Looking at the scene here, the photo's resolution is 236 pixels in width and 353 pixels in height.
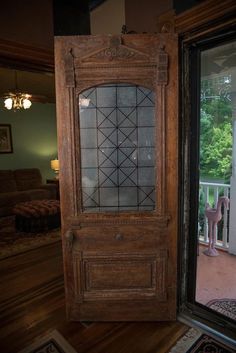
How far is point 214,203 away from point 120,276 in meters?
2.23

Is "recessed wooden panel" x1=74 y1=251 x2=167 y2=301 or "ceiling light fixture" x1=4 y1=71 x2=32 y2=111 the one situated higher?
"ceiling light fixture" x1=4 y1=71 x2=32 y2=111

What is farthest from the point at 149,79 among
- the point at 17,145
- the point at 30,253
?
the point at 17,145

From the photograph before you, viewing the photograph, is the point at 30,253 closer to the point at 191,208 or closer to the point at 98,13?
the point at 191,208

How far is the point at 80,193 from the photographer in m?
1.90

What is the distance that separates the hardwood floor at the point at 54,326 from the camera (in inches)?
71.7

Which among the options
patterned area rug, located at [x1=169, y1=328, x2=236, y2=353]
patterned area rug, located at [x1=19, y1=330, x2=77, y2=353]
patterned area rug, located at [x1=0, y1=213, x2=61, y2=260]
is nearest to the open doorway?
patterned area rug, located at [x1=169, y1=328, x2=236, y2=353]

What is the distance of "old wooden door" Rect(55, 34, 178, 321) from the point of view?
1735 millimetres

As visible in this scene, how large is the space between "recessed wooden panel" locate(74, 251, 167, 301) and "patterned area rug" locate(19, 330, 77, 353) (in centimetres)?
30

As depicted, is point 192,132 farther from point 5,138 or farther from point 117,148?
point 5,138

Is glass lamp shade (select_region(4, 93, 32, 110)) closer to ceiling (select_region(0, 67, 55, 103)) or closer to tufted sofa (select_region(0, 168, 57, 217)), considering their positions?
ceiling (select_region(0, 67, 55, 103))

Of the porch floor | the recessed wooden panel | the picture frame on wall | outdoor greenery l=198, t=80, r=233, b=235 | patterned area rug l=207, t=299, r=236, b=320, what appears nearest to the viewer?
the recessed wooden panel

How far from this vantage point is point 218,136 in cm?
354

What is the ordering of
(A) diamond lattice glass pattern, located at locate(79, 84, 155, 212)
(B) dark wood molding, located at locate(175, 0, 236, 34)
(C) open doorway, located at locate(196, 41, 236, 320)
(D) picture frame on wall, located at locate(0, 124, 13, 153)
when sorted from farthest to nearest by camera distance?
1. (D) picture frame on wall, located at locate(0, 124, 13, 153)
2. (C) open doorway, located at locate(196, 41, 236, 320)
3. (A) diamond lattice glass pattern, located at locate(79, 84, 155, 212)
4. (B) dark wood molding, located at locate(175, 0, 236, 34)

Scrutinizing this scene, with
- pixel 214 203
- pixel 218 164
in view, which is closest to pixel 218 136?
pixel 218 164
